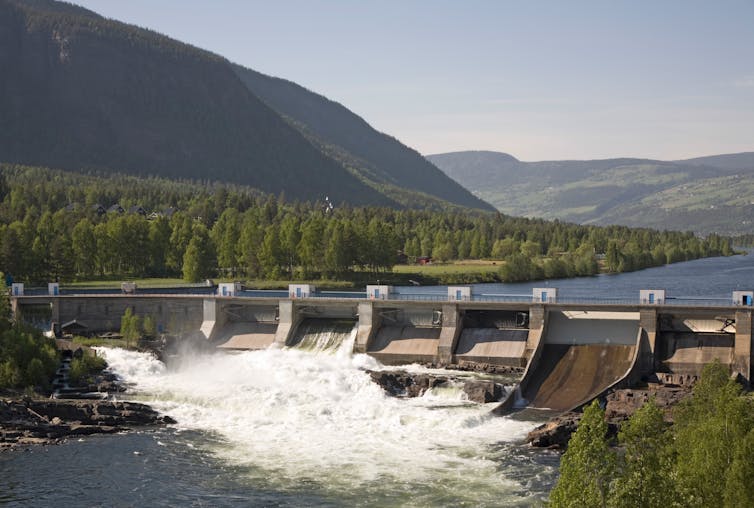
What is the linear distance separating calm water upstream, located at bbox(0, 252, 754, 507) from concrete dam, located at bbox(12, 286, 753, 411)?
633 centimetres

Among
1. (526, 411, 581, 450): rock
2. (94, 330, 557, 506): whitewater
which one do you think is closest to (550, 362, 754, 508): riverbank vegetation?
(94, 330, 557, 506): whitewater

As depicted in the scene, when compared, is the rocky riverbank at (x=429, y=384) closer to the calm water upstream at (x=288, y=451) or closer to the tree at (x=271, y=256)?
the calm water upstream at (x=288, y=451)

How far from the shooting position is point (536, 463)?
191 feet

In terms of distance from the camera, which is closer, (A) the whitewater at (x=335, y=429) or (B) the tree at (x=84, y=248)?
(A) the whitewater at (x=335, y=429)

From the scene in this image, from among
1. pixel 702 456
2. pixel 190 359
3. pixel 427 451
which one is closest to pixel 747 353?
pixel 427 451

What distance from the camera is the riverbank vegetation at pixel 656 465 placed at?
33594 mm

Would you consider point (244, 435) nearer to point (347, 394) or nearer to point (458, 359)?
point (347, 394)

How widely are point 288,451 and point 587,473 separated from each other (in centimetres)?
3150

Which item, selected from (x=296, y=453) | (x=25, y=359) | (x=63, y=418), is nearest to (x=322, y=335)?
(x=25, y=359)

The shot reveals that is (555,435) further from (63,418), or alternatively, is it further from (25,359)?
(25,359)

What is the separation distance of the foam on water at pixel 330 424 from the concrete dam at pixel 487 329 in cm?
451

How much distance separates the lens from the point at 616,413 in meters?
67.0

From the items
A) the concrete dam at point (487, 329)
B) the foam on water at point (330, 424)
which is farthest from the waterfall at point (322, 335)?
the foam on water at point (330, 424)

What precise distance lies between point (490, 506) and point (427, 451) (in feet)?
35.9
